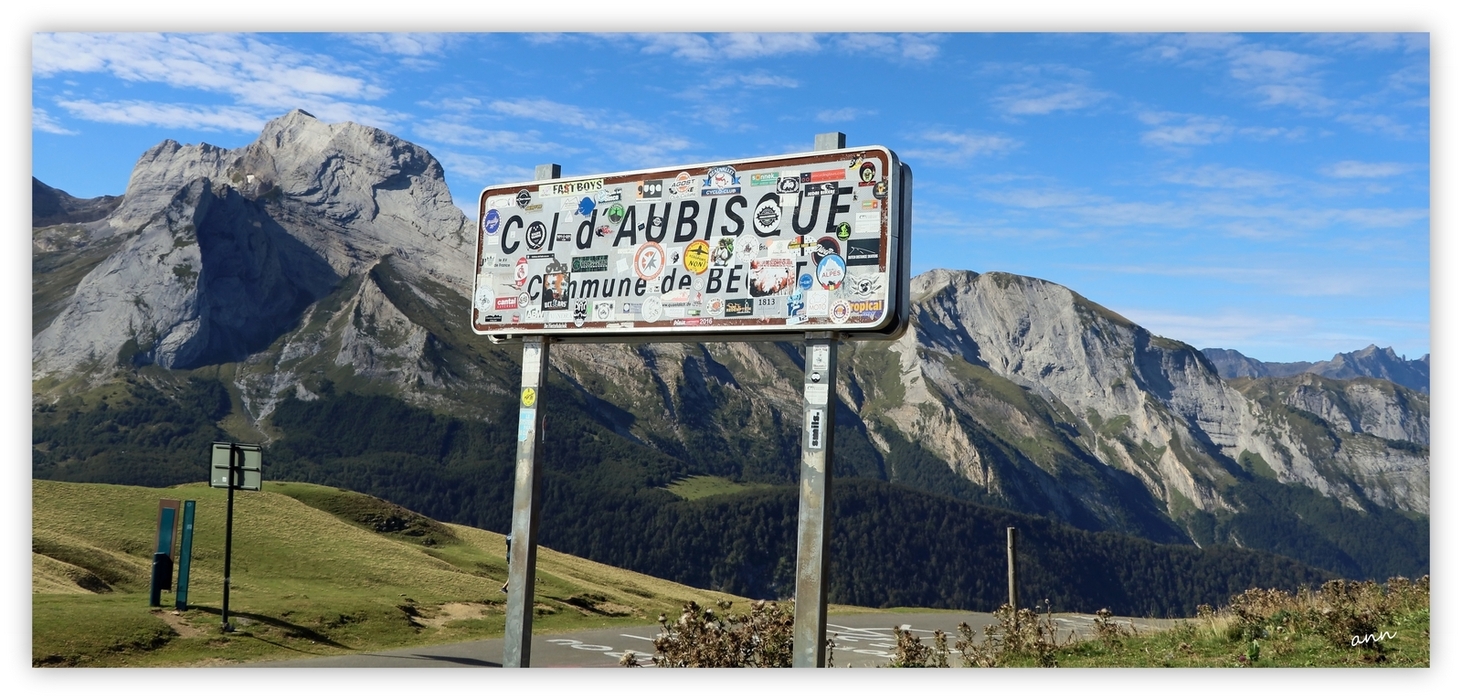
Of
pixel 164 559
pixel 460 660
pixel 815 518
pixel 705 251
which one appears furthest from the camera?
pixel 164 559

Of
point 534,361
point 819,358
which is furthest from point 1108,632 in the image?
point 534,361

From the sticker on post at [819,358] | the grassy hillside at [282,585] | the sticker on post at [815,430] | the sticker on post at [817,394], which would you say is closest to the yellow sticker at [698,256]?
the sticker on post at [819,358]

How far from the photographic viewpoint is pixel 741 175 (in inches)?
679

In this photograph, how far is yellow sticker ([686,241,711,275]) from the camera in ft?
57.0

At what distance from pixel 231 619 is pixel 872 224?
19.0 m

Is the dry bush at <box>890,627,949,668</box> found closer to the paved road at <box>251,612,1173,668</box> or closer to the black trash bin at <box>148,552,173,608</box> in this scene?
the paved road at <box>251,612,1173,668</box>

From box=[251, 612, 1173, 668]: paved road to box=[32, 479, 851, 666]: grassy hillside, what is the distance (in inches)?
56.1

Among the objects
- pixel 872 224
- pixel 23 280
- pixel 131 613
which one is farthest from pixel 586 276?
pixel 131 613

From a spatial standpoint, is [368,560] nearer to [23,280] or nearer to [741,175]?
[23,280]

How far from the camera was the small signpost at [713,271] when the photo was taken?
16062 millimetres

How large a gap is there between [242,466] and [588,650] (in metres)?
9.52

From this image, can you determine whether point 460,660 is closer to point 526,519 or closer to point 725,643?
point 526,519

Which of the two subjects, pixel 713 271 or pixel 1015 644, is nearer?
pixel 713 271

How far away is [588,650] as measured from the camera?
27578 millimetres
